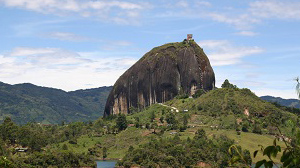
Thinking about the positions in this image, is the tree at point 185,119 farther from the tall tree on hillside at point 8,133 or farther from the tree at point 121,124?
the tall tree on hillside at point 8,133

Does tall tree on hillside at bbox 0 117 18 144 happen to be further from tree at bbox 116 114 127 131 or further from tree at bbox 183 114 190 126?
tree at bbox 183 114 190 126

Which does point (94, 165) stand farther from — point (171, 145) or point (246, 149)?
point (246, 149)

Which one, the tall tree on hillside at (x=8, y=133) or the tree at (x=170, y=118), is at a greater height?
the tree at (x=170, y=118)

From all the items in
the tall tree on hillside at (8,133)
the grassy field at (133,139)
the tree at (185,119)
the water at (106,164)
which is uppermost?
the tree at (185,119)

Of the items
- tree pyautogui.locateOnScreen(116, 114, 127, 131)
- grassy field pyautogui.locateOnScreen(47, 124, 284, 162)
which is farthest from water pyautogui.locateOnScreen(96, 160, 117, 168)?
tree pyautogui.locateOnScreen(116, 114, 127, 131)

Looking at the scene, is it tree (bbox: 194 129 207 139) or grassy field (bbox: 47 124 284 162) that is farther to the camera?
grassy field (bbox: 47 124 284 162)

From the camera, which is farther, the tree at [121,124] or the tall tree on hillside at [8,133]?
the tree at [121,124]

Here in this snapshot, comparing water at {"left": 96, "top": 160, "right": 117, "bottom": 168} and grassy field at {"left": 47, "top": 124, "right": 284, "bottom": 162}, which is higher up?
grassy field at {"left": 47, "top": 124, "right": 284, "bottom": 162}

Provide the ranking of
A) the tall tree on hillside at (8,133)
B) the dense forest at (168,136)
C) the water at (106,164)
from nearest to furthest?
the dense forest at (168,136) < the water at (106,164) < the tall tree on hillside at (8,133)

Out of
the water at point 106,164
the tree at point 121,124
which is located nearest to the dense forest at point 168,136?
the tree at point 121,124

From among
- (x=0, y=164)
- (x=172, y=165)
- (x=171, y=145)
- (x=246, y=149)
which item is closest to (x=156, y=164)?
(x=172, y=165)

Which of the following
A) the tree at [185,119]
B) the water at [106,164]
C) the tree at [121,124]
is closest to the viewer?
the water at [106,164]

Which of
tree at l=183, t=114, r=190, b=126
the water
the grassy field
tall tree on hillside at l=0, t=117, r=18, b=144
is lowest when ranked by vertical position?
the water

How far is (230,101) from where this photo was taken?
167625 millimetres
